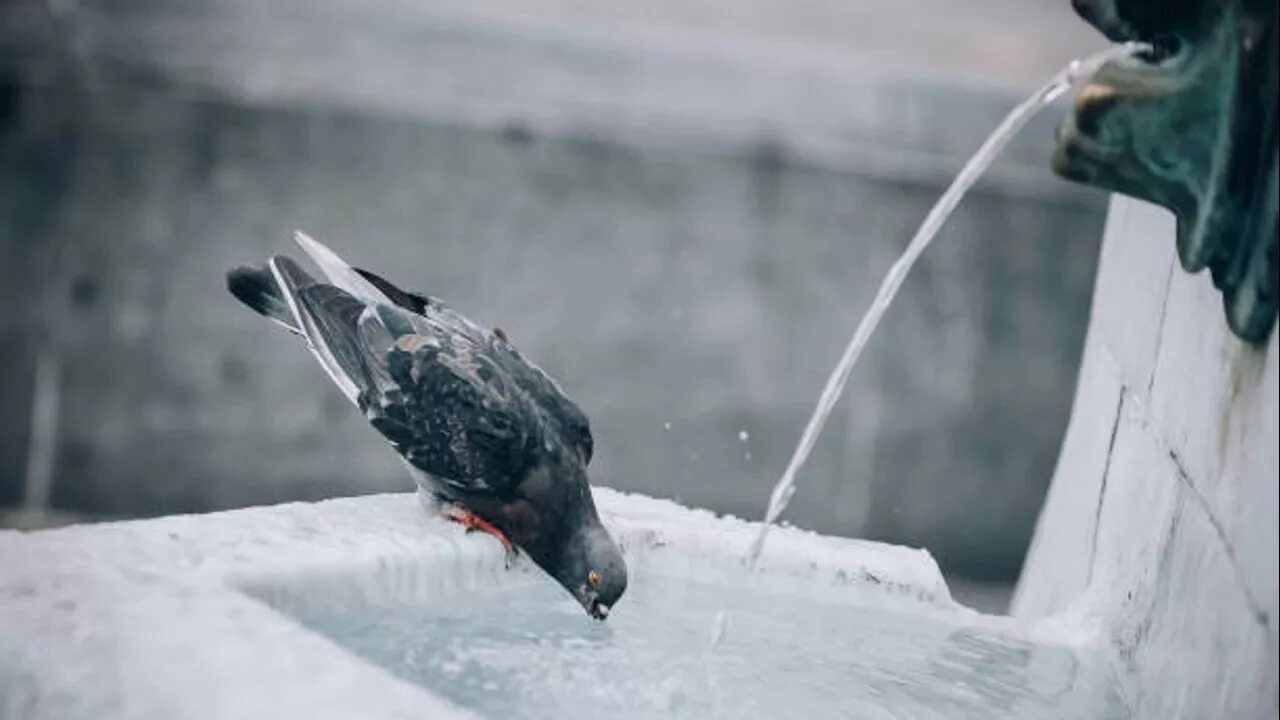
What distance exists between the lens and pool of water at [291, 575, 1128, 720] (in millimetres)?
2342

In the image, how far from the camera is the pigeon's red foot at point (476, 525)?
2.99 metres

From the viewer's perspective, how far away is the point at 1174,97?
1.96 meters

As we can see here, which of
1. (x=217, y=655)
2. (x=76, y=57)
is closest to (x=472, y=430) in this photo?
(x=217, y=655)

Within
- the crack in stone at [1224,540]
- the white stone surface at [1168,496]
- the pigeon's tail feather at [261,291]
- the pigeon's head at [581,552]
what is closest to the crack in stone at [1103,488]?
the white stone surface at [1168,496]

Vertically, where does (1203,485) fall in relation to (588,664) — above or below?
above

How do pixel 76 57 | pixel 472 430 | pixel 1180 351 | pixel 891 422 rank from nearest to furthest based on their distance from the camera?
pixel 1180 351
pixel 472 430
pixel 76 57
pixel 891 422

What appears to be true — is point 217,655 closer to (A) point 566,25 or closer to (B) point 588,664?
(B) point 588,664

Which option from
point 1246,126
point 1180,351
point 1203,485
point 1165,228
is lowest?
point 1203,485

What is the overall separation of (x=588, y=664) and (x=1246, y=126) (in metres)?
1.27

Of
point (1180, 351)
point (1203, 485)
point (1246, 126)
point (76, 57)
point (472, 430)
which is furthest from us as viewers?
point (76, 57)

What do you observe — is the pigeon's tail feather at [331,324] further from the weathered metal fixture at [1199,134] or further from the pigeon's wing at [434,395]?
the weathered metal fixture at [1199,134]

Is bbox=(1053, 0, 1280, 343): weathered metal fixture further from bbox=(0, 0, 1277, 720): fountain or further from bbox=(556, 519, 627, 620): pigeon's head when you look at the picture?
bbox=(556, 519, 627, 620): pigeon's head

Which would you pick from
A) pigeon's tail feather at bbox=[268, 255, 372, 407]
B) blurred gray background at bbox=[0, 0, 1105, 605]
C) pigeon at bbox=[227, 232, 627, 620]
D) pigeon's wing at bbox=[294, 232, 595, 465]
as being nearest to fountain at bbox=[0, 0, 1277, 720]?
pigeon at bbox=[227, 232, 627, 620]

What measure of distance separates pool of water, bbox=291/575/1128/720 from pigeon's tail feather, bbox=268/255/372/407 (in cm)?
65
